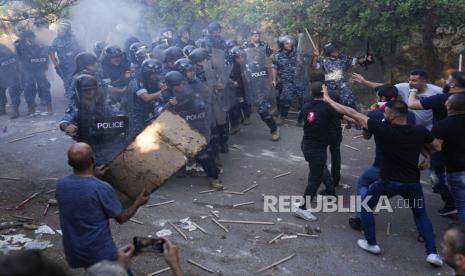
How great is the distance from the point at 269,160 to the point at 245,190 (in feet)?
4.86

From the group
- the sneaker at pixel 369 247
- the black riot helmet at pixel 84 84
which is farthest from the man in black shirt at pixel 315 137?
the black riot helmet at pixel 84 84

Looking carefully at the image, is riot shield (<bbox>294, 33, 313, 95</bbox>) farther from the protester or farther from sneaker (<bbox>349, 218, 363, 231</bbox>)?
the protester

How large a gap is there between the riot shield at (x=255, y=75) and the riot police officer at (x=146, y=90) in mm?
2346

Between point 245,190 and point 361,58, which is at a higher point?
point 361,58

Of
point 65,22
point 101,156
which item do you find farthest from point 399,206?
point 65,22

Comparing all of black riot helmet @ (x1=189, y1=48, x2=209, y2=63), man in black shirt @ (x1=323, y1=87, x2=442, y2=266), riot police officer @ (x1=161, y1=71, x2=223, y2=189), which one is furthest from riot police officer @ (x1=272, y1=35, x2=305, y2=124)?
man in black shirt @ (x1=323, y1=87, x2=442, y2=266)

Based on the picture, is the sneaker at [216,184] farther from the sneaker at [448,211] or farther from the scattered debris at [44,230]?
the sneaker at [448,211]

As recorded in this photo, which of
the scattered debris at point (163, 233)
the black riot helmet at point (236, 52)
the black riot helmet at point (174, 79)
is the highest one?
the black riot helmet at point (236, 52)

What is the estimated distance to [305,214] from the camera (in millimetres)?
6184

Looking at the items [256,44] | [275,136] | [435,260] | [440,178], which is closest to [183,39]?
[256,44]

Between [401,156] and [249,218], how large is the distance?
7.80ft

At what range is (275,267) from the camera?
5.08 metres

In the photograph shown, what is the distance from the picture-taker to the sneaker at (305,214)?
6.17 metres

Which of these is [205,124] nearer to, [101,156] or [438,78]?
[101,156]
